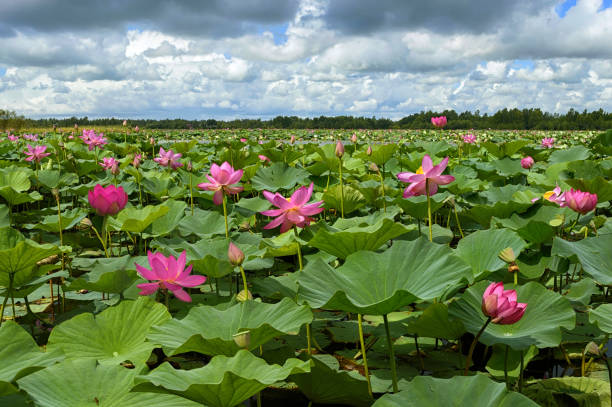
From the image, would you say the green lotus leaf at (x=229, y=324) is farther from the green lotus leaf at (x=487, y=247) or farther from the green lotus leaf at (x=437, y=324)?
the green lotus leaf at (x=487, y=247)

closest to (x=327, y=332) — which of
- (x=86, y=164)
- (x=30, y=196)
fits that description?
(x=30, y=196)

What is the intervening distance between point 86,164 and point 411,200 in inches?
137

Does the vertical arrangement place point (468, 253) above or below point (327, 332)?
above

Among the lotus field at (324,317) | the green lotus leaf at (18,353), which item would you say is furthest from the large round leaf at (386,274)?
the green lotus leaf at (18,353)

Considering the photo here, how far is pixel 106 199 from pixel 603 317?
6.09 feet

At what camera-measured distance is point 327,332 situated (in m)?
1.91

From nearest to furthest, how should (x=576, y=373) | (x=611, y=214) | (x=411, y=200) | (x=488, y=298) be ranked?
(x=488, y=298)
(x=576, y=373)
(x=411, y=200)
(x=611, y=214)

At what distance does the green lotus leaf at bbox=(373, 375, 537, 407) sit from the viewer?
0.88 meters

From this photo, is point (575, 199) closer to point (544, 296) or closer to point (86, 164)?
point (544, 296)

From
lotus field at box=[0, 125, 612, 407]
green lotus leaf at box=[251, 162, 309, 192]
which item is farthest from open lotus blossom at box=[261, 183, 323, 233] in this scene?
green lotus leaf at box=[251, 162, 309, 192]

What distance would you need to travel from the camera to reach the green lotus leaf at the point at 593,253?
60.3 inches

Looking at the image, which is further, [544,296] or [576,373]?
[576,373]

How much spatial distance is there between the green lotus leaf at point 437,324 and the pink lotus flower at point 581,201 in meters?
1.00

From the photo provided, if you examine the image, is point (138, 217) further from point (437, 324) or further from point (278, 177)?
point (437, 324)
